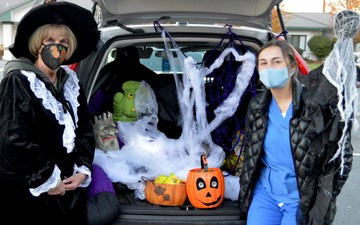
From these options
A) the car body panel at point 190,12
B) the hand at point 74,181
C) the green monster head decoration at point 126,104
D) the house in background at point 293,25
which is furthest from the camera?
the house in background at point 293,25

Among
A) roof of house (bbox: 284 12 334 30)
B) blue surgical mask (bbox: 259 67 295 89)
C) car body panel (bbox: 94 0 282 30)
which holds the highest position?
roof of house (bbox: 284 12 334 30)

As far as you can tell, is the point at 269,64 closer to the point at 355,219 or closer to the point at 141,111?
the point at 141,111

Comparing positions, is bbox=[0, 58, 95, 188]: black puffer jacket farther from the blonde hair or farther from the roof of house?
the roof of house

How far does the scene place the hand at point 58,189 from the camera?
8.34 feet

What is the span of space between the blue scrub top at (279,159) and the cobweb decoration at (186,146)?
58 centimetres

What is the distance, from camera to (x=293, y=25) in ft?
131

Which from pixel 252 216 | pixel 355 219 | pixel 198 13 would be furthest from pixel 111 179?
pixel 355 219

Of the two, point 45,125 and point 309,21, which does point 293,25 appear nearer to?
point 309,21

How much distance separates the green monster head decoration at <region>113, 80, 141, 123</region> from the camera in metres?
4.15

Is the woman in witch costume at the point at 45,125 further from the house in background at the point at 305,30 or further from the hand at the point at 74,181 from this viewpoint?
the house in background at the point at 305,30

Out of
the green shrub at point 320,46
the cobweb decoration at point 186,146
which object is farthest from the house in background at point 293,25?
the cobweb decoration at point 186,146

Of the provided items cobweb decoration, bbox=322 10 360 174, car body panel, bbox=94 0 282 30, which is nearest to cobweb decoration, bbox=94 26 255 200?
car body panel, bbox=94 0 282 30

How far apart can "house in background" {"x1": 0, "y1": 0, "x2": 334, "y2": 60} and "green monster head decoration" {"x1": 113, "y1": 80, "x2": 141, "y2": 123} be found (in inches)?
991

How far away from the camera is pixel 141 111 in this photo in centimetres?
416
